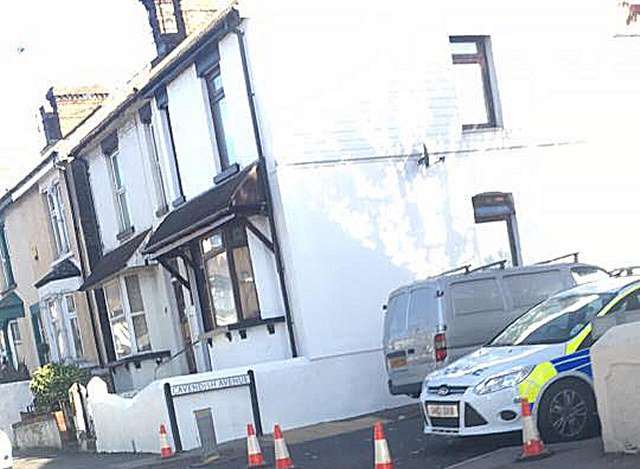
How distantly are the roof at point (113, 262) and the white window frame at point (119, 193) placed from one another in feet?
2.08

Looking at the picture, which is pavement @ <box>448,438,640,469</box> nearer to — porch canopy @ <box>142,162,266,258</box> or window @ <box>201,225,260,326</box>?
porch canopy @ <box>142,162,266,258</box>

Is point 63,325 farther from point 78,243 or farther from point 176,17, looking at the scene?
point 176,17

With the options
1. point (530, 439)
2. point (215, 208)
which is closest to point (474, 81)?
point (215, 208)

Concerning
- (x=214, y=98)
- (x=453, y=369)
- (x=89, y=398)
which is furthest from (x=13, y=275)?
(x=453, y=369)

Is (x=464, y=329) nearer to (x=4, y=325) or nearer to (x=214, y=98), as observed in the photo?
(x=214, y=98)

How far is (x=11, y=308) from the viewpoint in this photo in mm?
29828

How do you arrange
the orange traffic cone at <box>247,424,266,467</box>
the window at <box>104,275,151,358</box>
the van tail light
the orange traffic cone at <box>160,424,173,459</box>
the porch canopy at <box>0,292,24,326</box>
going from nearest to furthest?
the orange traffic cone at <box>247,424,266,467</box> < the van tail light < the orange traffic cone at <box>160,424,173,459</box> < the window at <box>104,275,151,358</box> < the porch canopy at <box>0,292,24,326</box>

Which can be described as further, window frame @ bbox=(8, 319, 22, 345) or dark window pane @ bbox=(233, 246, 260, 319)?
window frame @ bbox=(8, 319, 22, 345)

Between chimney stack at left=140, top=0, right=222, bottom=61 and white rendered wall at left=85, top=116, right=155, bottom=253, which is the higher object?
chimney stack at left=140, top=0, right=222, bottom=61

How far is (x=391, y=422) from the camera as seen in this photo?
14500 mm

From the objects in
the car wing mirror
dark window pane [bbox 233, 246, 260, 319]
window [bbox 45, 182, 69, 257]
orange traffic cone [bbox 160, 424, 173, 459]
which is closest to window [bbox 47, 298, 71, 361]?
window [bbox 45, 182, 69, 257]

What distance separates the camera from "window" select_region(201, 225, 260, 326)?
17.6m

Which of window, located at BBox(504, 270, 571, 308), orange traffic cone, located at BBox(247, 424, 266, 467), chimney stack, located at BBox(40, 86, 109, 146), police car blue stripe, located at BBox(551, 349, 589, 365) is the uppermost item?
chimney stack, located at BBox(40, 86, 109, 146)

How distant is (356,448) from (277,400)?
3408 millimetres
